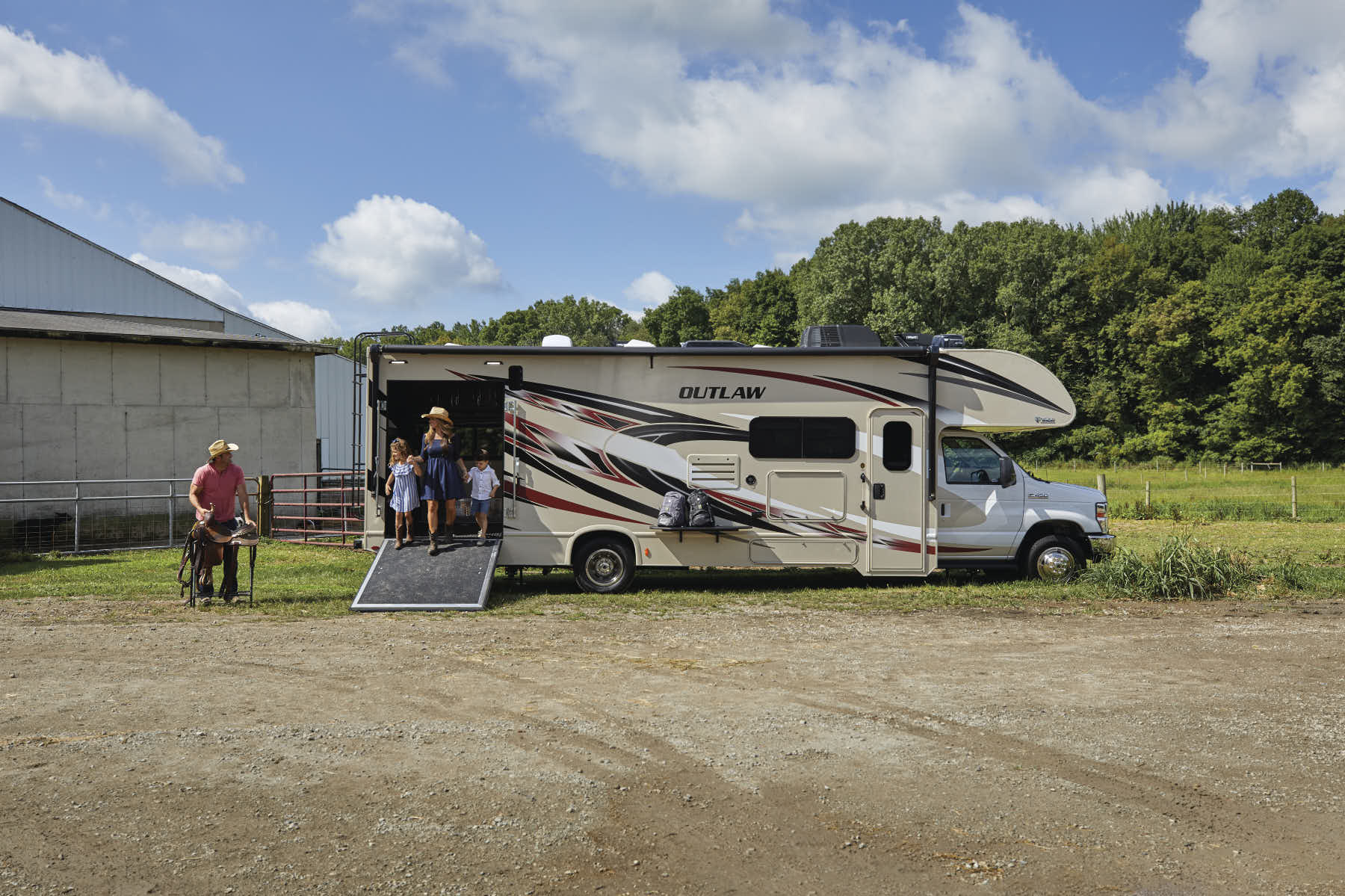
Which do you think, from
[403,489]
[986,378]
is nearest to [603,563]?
[403,489]

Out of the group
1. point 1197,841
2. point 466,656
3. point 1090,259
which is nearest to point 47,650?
point 466,656

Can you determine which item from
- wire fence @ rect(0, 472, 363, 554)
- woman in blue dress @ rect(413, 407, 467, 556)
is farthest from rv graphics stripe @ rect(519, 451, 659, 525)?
wire fence @ rect(0, 472, 363, 554)

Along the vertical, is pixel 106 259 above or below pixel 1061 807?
above

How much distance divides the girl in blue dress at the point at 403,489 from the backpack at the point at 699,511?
3.14m

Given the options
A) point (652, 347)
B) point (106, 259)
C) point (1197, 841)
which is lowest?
point (1197, 841)

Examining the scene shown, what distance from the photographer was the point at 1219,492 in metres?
33.3

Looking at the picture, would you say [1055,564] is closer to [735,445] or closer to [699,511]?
[735,445]

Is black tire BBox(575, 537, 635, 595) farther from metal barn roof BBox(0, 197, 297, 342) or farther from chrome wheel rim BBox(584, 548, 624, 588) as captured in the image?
metal barn roof BBox(0, 197, 297, 342)

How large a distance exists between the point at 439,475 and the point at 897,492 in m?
5.41

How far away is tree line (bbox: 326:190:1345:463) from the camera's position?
53.4m

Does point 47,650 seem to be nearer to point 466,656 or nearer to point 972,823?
point 466,656

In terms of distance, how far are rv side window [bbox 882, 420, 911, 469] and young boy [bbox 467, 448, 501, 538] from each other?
4.69 meters

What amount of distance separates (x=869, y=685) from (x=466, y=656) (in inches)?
129

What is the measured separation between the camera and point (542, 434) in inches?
457
